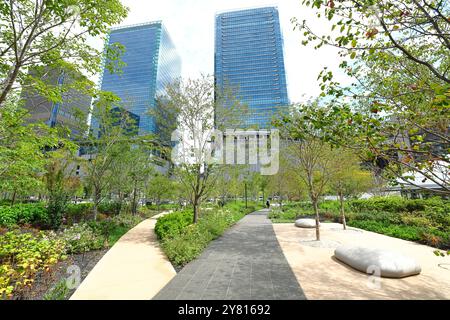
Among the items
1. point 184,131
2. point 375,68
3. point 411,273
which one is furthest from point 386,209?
point 184,131

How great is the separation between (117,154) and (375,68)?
12.1m

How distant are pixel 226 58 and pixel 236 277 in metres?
53.5

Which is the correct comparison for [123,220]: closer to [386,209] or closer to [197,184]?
[197,184]

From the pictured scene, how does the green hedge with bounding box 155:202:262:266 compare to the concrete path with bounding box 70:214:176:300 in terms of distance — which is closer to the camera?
the concrete path with bounding box 70:214:176:300

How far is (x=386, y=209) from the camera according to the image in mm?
14719

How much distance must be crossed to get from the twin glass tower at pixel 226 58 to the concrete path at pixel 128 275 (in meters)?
29.1

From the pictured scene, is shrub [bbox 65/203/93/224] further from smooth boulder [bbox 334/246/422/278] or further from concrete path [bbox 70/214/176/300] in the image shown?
smooth boulder [bbox 334/246/422/278]

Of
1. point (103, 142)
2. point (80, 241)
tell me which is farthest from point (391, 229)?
point (103, 142)

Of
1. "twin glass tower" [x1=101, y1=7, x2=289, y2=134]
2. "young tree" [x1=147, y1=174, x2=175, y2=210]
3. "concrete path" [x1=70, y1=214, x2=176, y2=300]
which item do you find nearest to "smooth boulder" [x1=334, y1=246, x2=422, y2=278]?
"concrete path" [x1=70, y1=214, x2=176, y2=300]

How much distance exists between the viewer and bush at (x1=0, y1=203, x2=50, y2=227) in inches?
369

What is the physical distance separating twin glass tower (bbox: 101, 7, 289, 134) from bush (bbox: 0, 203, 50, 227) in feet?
87.4

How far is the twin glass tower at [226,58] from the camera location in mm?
43781

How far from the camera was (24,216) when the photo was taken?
9.98m

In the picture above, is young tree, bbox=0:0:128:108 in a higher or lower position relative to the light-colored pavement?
higher
